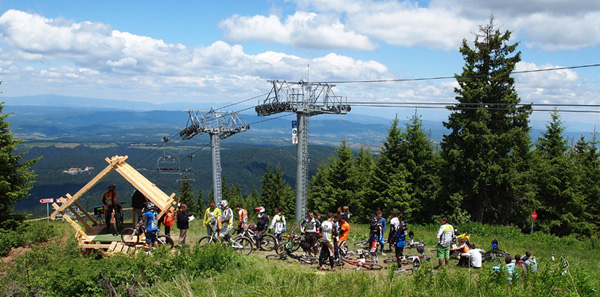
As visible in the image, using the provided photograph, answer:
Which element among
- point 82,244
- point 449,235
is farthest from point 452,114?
point 82,244

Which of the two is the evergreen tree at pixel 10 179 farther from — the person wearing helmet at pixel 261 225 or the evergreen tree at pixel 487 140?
the evergreen tree at pixel 487 140

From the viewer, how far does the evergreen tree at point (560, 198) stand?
32031 mm

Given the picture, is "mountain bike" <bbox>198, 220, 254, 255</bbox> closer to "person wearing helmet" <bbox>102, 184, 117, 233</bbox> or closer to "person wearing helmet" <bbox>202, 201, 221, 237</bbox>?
"person wearing helmet" <bbox>202, 201, 221, 237</bbox>

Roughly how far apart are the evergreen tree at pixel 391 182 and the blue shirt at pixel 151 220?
76.5ft

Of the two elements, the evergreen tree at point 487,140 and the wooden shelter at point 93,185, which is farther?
the evergreen tree at point 487,140

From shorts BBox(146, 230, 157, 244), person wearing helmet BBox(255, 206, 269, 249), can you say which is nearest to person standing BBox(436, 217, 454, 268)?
person wearing helmet BBox(255, 206, 269, 249)

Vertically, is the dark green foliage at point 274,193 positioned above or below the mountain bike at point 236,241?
below

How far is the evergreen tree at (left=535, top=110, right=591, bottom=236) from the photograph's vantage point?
105 feet

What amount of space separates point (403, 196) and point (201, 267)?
25.5 m

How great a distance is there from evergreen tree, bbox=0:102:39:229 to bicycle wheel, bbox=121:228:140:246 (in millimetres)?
7728

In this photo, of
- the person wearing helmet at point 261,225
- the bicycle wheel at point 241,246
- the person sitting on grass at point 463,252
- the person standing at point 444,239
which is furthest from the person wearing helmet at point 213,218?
the person sitting on grass at point 463,252

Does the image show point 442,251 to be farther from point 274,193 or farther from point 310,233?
point 274,193

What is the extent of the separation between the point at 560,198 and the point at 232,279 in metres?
31.1

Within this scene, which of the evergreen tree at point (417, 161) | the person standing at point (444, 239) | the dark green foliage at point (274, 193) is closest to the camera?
the person standing at point (444, 239)
